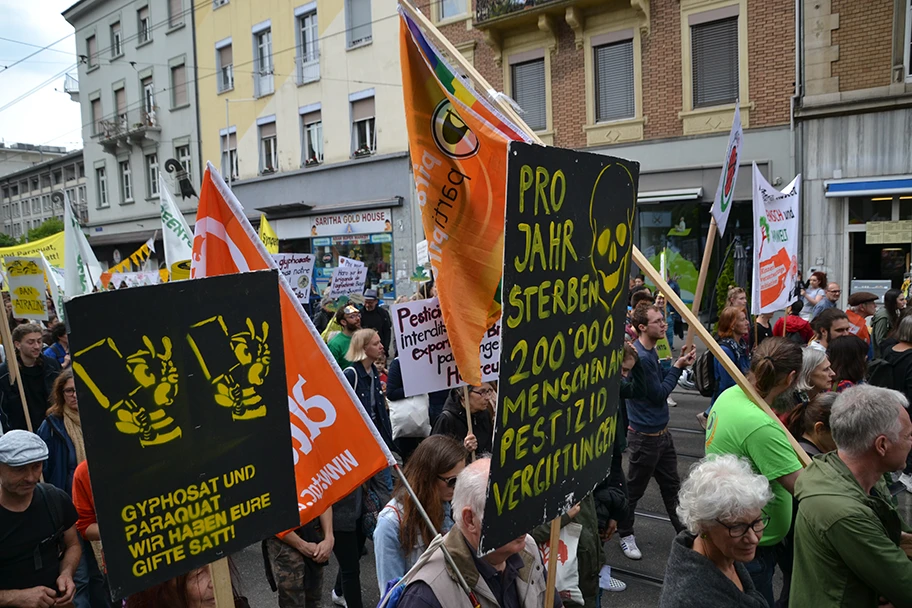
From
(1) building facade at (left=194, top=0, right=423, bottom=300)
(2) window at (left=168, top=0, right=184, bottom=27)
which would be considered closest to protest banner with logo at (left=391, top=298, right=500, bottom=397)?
(1) building facade at (left=194, top=0, right=423, bottom=300)

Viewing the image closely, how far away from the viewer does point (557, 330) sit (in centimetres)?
230

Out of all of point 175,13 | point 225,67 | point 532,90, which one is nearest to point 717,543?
point 532,90

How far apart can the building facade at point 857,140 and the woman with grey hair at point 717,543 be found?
1329cm

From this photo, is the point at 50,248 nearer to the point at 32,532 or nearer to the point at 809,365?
the point at 32,532

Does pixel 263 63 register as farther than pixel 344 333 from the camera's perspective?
Yes

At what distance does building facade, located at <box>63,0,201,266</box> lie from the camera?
29578 mm

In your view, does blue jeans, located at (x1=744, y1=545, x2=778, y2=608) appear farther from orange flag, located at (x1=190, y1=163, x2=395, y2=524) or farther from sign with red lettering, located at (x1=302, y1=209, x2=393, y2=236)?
sign with red lettering, located at (x1=302, y1=209, x2=393, y2=236)

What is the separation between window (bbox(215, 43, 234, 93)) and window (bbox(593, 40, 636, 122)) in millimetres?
15304

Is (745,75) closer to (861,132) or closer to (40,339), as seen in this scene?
(861,132)

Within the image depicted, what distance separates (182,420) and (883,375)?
5372 millimetres

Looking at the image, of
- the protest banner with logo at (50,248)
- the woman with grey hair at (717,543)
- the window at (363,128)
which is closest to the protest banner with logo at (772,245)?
the woman with grey hair at (717,543)

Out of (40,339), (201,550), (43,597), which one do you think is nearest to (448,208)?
(201,550)

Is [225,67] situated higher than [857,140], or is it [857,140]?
[225,67]

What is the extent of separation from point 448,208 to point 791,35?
1342cm
